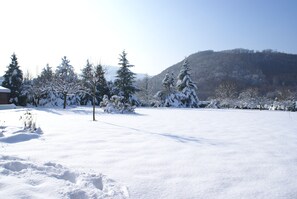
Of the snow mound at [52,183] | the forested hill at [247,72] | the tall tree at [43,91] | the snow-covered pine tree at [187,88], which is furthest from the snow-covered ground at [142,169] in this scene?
the forested hill at [247,72]

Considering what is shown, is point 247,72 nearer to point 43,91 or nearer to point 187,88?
point 187,88

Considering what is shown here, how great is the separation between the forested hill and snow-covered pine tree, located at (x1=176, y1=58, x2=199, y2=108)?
111 ft

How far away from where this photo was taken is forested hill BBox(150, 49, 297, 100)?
262 ft

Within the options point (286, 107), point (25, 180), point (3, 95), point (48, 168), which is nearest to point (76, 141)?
point (48, 168)

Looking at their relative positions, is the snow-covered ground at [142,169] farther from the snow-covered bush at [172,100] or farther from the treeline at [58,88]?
the snow-covered bush at [172,100]

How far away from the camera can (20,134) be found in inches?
289

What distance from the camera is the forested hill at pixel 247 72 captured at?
79812mm

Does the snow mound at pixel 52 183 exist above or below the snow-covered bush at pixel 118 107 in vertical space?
below

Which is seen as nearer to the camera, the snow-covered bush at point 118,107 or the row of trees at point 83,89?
the snow-covered bush at point 118,107

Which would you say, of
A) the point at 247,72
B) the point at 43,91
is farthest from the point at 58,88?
the point at 247,72

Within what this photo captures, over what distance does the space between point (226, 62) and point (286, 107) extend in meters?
71.1

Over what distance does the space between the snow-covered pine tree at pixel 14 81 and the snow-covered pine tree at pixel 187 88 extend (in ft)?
77.7

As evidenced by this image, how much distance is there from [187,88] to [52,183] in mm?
36166

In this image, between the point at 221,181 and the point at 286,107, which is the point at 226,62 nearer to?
the point at 286,107
